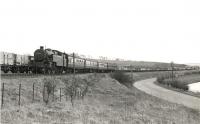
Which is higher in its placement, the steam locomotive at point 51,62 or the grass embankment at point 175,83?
the steam locomotive at point 51,62

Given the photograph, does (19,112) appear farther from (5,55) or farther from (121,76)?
(121,76)

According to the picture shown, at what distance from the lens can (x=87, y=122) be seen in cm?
1698

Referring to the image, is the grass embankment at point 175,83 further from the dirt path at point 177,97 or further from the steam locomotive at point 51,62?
the steam locomotive at point 51,62

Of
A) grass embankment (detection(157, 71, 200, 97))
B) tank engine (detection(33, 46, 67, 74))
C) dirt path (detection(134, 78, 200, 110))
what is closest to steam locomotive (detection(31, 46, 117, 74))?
tank engine (detection(33, 46, 67, 74))

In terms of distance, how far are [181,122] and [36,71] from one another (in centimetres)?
2180

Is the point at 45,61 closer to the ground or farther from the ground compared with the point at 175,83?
farther from the ground

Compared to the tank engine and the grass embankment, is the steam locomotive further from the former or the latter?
the grass embankment

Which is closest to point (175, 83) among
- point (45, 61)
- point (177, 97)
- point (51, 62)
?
point (177, 97)

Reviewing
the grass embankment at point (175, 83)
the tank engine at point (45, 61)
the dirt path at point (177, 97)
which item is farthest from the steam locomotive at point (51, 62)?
the grass embankment at point (175, 83)

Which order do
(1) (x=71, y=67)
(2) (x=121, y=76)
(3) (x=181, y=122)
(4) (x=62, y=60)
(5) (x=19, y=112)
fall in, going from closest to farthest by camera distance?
(5) (x=19, y=112)
(3) (x=181, y=122)
(4) (x=62, y=60)
(1) (x=71, y=67)
(2) (x=121, y=76)

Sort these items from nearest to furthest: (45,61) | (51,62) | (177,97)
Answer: (45,61) < (51,62) < (177,97)

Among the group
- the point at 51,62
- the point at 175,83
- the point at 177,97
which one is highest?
the point at 51,62

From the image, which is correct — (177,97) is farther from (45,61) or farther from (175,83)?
(175,83)

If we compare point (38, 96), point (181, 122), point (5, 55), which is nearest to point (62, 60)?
point (5, 55)
